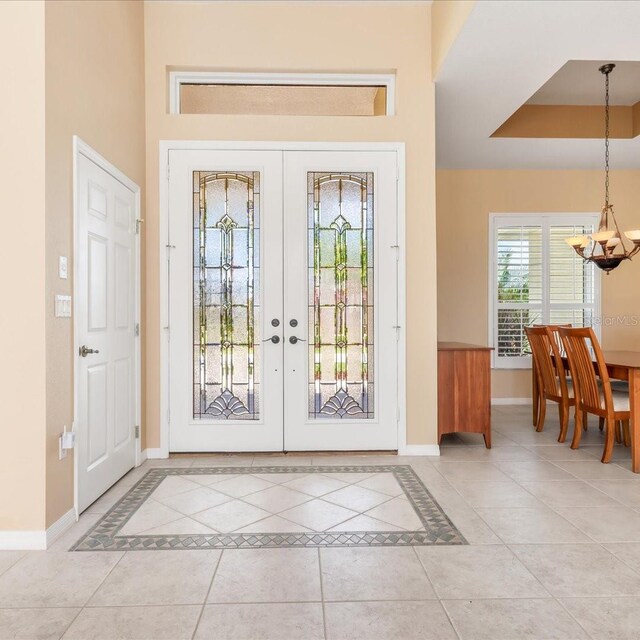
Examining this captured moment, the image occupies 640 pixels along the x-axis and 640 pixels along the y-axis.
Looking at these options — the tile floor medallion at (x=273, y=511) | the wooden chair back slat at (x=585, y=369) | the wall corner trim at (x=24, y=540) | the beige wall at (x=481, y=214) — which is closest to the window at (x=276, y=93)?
the wooden chair back slat at (x=585, y=369)

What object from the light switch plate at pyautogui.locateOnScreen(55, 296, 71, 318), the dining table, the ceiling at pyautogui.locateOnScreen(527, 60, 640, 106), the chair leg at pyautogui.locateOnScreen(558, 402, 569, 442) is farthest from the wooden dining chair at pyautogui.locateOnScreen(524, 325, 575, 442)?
the light switch plate at pyautogui.locateOnScreen(55, 296, 71, 318)

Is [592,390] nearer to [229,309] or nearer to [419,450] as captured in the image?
[419,450]

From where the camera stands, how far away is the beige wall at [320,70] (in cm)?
412

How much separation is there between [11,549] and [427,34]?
4.29m

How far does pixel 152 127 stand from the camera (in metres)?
4.12

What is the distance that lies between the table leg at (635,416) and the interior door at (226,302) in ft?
8.18

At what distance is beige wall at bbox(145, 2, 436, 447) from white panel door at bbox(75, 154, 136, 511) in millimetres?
399

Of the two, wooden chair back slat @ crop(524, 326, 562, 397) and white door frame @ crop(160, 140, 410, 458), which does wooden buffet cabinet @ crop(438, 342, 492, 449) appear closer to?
white door frame @ crop(160, 140, 410, 458)

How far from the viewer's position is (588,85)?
521 centimetres

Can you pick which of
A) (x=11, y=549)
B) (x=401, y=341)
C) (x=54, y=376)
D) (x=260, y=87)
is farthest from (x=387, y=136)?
(x=11, y=549)

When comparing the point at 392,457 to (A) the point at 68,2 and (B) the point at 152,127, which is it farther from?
(A) the point at 68,2

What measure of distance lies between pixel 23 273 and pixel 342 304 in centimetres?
229

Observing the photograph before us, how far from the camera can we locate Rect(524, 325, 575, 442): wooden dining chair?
4.56 meters

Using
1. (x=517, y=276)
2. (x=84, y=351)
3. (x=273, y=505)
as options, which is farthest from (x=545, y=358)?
(x=84, y=351)
